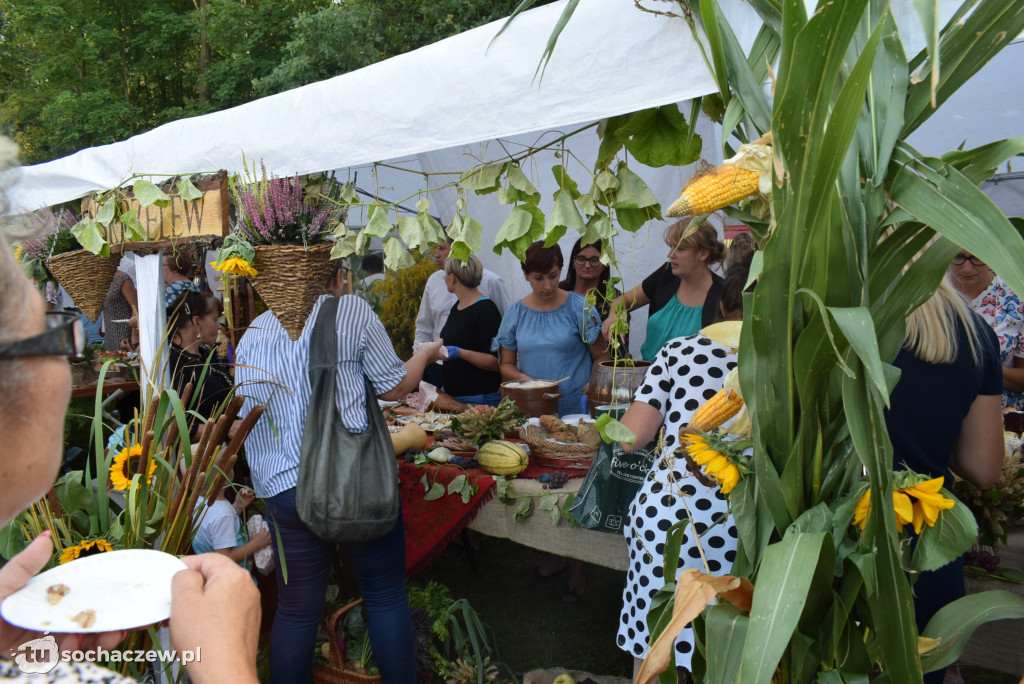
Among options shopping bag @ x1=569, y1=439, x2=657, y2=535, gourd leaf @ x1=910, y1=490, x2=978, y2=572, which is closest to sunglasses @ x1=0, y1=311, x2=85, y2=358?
gourd leaf @ x1=910, y1=490, x2=978, y2=572

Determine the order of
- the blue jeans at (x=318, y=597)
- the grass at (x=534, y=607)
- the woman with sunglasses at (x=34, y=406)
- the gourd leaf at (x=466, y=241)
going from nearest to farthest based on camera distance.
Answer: the woman with sunglasses at (x=34, y=406) < the gourd leaf at (x=466, y=241) < the blue jeans at (x=318, y=597) < the grass at (x=534, y=607)

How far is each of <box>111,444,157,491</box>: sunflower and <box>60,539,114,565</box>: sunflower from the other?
6.3 inches

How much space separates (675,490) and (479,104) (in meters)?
1.24

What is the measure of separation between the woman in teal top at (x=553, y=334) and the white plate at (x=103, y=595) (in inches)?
113

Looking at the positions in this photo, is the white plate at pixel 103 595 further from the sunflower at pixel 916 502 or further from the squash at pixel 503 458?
the squash at pixel 503 458

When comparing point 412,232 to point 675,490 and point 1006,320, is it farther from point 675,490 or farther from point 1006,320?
point 1006,320

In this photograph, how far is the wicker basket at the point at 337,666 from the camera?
270 cm

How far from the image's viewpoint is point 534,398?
3508mm

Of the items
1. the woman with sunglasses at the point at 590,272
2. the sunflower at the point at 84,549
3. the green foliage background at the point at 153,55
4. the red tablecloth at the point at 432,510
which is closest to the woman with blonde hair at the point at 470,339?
the woman with sunglasses at the point at 590,272

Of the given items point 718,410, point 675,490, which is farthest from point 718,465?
point 675,490

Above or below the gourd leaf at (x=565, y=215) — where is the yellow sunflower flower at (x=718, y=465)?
below

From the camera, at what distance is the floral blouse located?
140 inches


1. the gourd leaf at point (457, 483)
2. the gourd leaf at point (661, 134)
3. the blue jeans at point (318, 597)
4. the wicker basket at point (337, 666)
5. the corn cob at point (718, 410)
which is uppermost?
the gourd leaf at point (661, 134)

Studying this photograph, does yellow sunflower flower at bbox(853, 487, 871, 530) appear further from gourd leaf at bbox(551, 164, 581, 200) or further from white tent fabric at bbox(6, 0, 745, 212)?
gourd leaf at bbox(551, 164, 581, 200)
